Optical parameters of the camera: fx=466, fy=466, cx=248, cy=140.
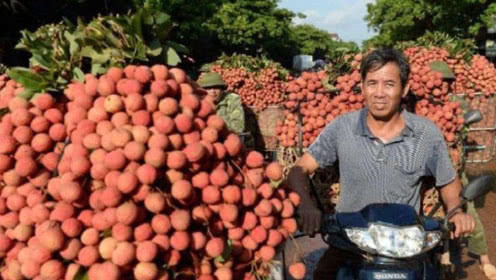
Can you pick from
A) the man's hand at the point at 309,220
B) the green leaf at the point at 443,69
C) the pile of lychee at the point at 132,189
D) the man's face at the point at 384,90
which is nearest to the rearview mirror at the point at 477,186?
the man's face at the point at 384,90

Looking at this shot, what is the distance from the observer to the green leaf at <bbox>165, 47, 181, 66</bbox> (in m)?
1.74

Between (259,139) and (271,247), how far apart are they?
4054 mm

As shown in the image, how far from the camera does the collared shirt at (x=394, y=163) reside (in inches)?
105

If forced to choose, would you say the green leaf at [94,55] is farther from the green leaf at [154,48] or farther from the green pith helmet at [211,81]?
the green pith helmet at [211,81]

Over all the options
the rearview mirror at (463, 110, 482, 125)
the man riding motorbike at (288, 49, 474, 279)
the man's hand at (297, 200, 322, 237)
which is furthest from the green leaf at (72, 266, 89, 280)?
the rearview mirror at (463, 110, 482, 125)

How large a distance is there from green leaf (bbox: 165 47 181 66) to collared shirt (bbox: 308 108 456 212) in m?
1.42

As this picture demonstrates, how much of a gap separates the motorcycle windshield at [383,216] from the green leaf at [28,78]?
1.49 meters

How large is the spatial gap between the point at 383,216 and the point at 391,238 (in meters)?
0.11

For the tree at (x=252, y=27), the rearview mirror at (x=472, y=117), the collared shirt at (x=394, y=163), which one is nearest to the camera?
the collared shirt at (x=394, y=163)

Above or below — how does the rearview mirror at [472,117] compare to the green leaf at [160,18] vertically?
below

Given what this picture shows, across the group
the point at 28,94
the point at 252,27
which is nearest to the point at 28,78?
the point at 28,94

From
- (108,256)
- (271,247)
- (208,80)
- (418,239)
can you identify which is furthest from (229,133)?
Result: (208,80)

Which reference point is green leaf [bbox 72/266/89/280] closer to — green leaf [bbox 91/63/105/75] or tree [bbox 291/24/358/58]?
green leaf [bbox 91/63/105/75]

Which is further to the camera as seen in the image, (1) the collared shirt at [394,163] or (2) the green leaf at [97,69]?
(1) the collared shirt at [394,163]
